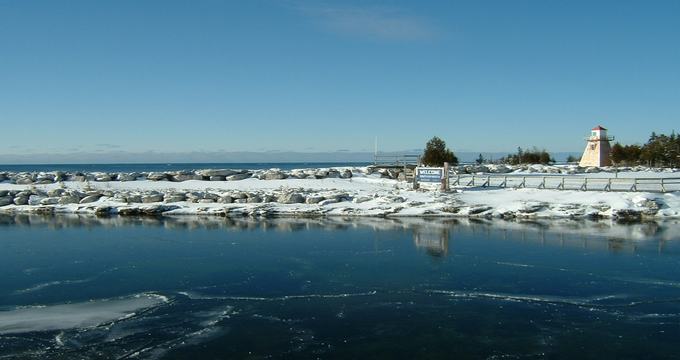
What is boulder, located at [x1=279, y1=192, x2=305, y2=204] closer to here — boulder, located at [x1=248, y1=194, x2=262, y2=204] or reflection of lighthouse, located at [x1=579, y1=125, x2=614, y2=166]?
boulder, located at [x1=248, y1=194, x2=262, y2=204]

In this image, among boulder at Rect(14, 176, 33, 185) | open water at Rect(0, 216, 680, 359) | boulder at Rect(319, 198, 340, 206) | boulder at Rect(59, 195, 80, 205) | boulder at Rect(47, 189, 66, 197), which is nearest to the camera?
open water at Rect(0, 216, 680, 359)

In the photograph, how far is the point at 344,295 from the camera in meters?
15.0

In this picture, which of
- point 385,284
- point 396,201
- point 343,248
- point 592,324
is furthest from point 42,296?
point 396,201

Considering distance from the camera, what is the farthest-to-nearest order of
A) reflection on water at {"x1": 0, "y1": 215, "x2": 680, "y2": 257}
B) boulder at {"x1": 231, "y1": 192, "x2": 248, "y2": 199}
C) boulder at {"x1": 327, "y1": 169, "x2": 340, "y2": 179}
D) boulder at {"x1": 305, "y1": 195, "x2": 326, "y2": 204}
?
boulder at {"x1": 327, "y1": 169, "x2": 340, "y2": 179}
boulder at {"x1": 231, "y1": 192, "x2": 248, "y2": 199}
boulder at {"x1": 305, "y1": 195, "x2": 326, "y2": 204}
reflection on water at {"x1": 0, "y1": 215, "x2": 680, "y2": 257}

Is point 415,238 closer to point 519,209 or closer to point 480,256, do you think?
point 480,256

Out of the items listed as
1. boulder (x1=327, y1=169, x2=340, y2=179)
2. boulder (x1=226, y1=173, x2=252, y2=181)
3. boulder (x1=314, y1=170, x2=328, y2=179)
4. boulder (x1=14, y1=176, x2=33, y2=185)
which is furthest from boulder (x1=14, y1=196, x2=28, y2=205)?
boulder (x1=327, y1=169, x2=340, y2=179)

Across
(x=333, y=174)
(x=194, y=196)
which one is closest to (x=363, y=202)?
(x=194, y=196)

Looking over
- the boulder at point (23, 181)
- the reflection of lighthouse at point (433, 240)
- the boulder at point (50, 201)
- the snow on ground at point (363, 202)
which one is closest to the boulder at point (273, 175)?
the snow on ground at point (363, 202)

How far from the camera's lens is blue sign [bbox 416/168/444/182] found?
38.9m

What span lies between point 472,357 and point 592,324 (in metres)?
3.48

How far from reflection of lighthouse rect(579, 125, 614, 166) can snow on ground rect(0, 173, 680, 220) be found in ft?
144

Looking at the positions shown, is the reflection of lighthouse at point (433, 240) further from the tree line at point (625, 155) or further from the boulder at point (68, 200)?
the tree line at point (625, 155)

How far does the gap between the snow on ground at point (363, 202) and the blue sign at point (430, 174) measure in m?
0.72

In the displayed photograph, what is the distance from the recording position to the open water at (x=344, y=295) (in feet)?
36.8
